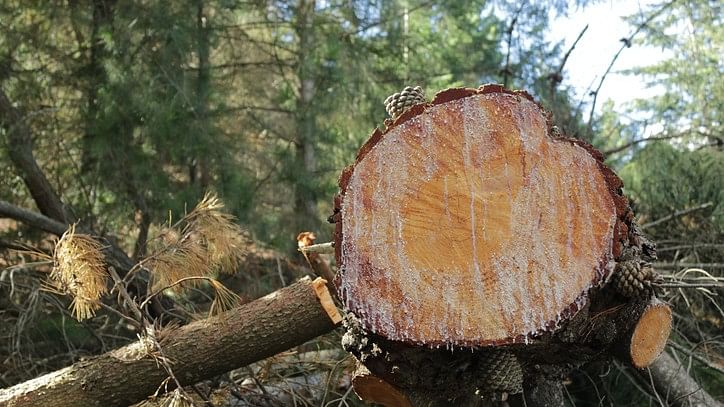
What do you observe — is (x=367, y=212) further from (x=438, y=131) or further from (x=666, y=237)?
(x=666, y=237)

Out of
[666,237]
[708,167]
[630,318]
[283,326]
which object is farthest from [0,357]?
[708,167]

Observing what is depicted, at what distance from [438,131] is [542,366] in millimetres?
783

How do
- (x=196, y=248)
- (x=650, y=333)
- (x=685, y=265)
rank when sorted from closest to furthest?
(x=650, y=333) < (x=196, y=248) < (x=685, y=265)

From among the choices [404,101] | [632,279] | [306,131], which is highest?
[404,101]

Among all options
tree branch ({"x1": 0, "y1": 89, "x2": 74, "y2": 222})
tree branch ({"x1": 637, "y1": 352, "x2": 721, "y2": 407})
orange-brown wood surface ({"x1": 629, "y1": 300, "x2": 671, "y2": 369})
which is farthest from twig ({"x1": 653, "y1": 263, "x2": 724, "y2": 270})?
tree branch ({"x1": 0, "y1": 89, "x2": 74, "y2": 222})

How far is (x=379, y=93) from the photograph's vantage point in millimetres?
5238

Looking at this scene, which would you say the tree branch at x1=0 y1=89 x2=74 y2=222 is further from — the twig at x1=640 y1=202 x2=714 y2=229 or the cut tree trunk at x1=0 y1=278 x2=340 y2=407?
the twig at x1=640 y1=202 x2=714 y2=229

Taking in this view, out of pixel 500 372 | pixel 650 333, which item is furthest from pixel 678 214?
pixel 500 372

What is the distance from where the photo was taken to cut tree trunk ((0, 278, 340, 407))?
7.70 feet

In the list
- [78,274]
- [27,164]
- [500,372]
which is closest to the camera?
[500,372]

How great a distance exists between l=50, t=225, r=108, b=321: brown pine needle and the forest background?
3.12 feet

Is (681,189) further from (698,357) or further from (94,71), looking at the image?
(94,71)

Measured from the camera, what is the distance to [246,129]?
5.31m

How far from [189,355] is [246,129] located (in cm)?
315
